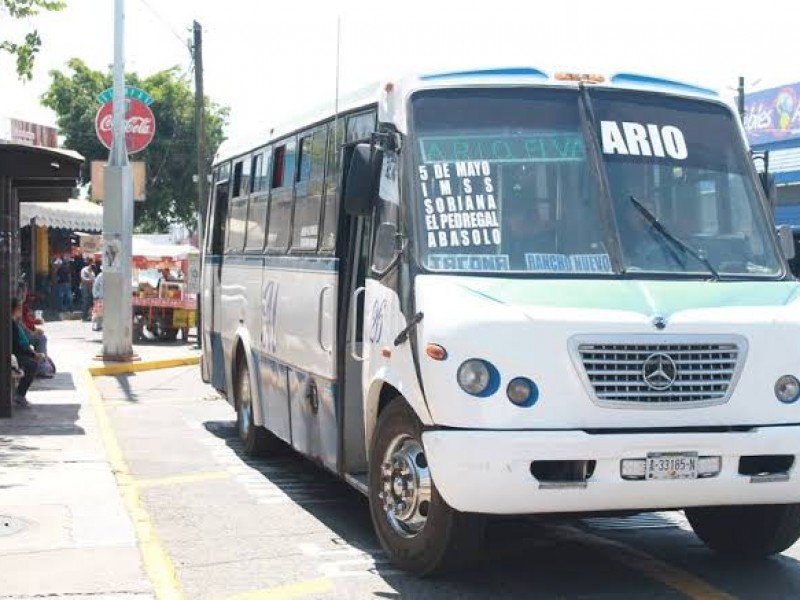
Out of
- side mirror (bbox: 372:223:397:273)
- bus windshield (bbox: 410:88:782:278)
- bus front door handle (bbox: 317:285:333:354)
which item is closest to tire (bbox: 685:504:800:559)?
bus windshield (bbox: 410:88:782:278)

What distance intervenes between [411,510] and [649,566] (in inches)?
59.3

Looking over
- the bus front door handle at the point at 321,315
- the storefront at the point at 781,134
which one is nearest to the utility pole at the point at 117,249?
the bus front door handle at the point at 321,315

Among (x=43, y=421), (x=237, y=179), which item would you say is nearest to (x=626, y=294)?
(x=237, y=179)

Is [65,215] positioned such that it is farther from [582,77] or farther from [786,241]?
[786,241]

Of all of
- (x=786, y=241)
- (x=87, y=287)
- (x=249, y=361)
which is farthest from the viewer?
(x=87, y=287)

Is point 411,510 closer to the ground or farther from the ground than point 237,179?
closer to the ground

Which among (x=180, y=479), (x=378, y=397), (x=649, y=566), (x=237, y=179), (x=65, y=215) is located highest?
(x=65, y=215)

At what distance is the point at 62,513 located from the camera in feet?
27.7

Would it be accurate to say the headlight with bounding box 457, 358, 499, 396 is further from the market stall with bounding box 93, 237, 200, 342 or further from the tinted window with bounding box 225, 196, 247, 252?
the market stall with bounding box 93, 237, 200, 342

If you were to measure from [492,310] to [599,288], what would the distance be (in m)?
0.65

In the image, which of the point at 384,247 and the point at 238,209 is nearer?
the point at 384,247

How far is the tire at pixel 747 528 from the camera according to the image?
23.4ft

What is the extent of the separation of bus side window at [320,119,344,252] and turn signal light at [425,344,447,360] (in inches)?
87.5

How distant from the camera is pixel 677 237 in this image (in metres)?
6.91
